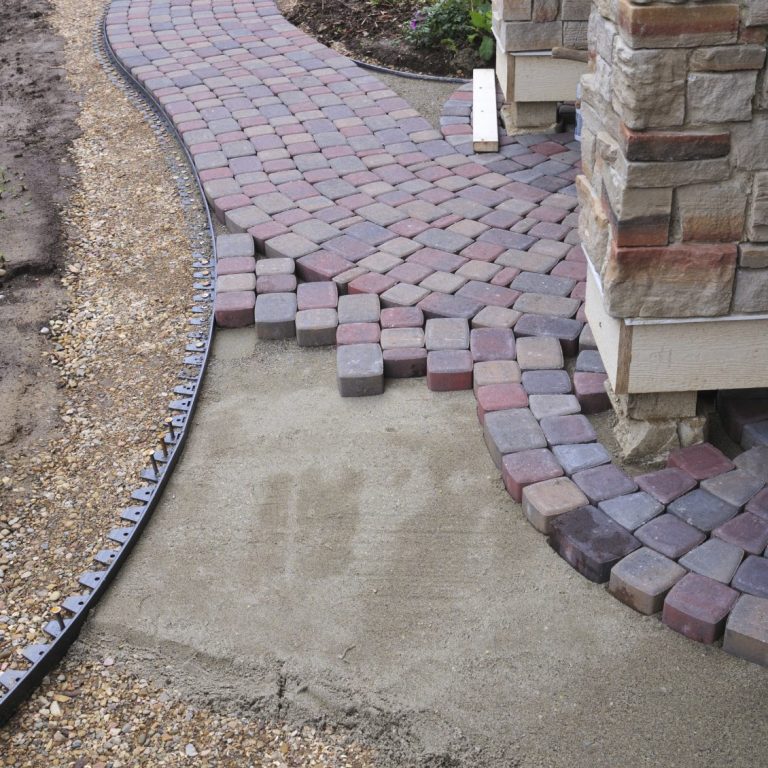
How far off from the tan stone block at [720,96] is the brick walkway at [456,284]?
1188 mm

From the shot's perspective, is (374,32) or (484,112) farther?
(374,32)

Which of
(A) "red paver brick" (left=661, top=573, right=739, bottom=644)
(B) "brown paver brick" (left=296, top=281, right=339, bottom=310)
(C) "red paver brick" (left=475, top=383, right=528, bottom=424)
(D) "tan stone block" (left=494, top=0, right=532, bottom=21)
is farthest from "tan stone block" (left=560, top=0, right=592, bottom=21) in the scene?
(A) "red paver brick" (left=661, top=573, right=739, bottom=644)

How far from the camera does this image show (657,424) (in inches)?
145

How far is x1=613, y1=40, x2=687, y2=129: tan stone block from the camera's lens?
299 centimetres

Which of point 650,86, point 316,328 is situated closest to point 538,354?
point 316,328

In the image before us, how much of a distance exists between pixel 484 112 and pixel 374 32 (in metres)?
2.60

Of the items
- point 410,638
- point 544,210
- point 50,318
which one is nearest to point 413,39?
point 544,210

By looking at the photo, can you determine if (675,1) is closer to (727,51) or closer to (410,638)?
(727,51)

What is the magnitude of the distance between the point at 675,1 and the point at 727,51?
22 cm

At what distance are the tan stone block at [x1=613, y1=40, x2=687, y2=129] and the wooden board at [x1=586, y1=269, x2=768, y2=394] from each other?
2.16 ft

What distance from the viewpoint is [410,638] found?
10.5 feet

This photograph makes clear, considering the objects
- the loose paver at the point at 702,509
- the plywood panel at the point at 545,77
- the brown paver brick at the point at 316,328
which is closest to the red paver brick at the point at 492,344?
the brown paver brick at the point at 316,328

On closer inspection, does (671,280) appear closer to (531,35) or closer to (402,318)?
(402,318)

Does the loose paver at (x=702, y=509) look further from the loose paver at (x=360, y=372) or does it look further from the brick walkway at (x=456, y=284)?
the loose paver at (x=360, y=372)
